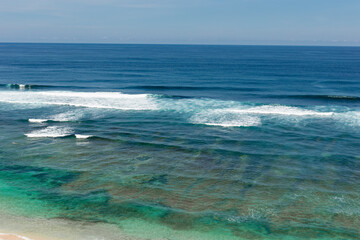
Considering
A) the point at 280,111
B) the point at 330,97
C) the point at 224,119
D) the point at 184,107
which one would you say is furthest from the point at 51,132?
the point at 330,97

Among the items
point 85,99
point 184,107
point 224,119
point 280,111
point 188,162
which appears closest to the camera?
point 188,162

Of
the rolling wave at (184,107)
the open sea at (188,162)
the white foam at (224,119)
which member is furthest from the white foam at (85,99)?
the white foam at (224,119)

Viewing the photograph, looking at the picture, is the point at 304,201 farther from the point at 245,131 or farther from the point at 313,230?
the point at 245,131

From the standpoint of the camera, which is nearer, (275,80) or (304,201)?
(304,201)

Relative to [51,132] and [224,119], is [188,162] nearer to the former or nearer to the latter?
[224,119]

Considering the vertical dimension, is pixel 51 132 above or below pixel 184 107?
below

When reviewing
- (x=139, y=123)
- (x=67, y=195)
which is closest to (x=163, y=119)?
(x=139, y=123)

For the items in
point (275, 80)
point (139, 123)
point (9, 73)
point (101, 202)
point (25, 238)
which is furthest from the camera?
point (9, 73)
